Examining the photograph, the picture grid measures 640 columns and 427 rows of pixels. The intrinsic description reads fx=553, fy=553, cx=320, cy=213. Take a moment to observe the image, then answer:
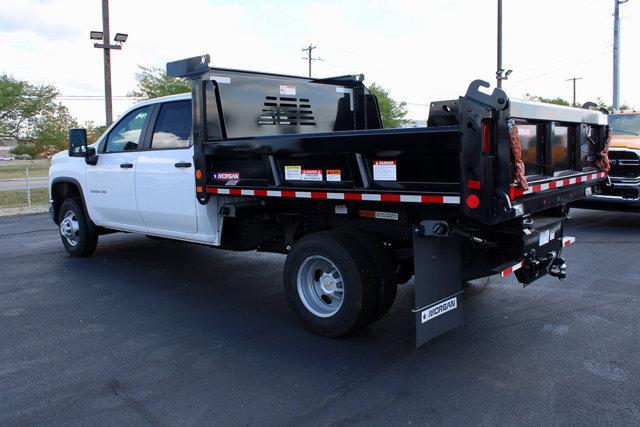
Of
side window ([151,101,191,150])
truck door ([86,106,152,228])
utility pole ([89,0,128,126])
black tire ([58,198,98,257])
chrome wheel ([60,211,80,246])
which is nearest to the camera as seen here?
side window ([151,101,191,150])

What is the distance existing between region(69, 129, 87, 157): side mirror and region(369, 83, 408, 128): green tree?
3704cm

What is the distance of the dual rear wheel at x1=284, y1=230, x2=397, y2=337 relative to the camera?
4.38 metres

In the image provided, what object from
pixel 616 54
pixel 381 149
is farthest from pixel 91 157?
pixel 616 54

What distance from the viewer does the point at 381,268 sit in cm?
443

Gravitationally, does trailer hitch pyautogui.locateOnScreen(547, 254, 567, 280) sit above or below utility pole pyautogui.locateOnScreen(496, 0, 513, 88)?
below

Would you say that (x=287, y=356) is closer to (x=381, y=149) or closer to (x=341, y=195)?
(x=341, y=195)

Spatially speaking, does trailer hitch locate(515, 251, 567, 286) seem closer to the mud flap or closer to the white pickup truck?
the mud flap

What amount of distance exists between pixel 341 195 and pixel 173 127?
2.66 metres

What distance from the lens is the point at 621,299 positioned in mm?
5645

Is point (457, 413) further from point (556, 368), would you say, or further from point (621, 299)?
point (621, 299)

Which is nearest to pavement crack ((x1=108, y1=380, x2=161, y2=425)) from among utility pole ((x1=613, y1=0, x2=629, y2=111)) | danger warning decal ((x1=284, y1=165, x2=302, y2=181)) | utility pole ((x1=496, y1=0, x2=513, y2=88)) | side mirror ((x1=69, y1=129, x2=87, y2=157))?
danger warning decal ((x1=284, y1=165, x2=302, y2=181))

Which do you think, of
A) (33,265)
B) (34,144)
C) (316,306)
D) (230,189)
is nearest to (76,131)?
(33,265)

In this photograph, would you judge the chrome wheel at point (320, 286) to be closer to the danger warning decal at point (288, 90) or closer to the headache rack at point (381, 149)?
the headache rack at point (381, 149)

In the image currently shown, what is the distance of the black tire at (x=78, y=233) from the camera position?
7852 millimetres
